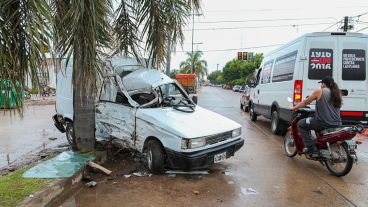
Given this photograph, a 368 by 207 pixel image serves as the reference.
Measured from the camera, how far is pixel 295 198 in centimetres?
477

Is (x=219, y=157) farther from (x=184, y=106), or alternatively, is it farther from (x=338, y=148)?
(x=338, y=148)

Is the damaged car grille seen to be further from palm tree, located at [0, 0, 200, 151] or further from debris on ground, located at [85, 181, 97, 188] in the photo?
debris on ground, located at [85, 181, 97, 188]

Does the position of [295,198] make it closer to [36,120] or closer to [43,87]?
[43,87]

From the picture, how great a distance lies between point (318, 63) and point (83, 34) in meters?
6.21

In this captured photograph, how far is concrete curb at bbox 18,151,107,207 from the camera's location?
4133mm

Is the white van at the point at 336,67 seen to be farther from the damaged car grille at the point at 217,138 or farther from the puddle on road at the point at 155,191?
the puddle on road at the point at 155,191

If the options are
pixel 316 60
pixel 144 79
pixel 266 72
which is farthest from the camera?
pixel 266 72

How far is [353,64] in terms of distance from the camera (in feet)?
27.7

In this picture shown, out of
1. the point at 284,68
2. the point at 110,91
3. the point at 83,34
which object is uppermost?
the point at 83,34

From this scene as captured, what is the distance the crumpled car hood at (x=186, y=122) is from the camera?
548cm

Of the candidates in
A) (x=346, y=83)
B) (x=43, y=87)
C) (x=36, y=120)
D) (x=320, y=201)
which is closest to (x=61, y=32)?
(x=43, y=87)

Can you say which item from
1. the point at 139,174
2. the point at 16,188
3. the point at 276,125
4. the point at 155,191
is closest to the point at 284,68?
the point at 276,125

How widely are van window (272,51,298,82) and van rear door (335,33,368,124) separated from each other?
3.66 feet

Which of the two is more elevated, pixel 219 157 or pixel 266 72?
pixel 266 72
